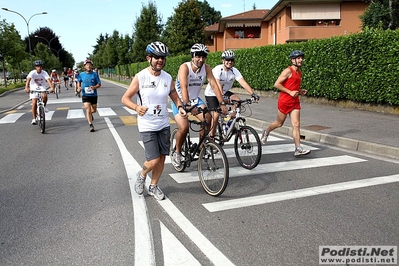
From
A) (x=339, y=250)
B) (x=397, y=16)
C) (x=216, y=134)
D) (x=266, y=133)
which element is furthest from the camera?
(x=397, y=16)

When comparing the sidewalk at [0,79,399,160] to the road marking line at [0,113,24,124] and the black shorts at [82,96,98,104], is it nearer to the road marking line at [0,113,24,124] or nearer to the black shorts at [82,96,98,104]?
the black shorts at [82,96,98,104]

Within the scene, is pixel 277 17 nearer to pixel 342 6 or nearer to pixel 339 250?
pixel 342 6

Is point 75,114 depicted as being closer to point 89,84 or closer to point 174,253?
point 89,84

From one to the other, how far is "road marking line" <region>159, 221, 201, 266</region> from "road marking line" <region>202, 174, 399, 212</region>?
85cm

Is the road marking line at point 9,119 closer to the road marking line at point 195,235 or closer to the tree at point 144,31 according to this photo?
the road marking line at point 195,235

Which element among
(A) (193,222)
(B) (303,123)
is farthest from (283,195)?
(B) (303,123)

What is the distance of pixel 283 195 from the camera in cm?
479

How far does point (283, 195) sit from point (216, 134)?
202cm

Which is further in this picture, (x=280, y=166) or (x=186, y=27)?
(x=186, y=27)

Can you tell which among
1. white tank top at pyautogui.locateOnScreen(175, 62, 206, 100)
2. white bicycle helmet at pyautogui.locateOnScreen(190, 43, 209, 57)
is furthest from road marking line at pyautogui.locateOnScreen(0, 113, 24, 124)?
white bicycle helmet at pyautogui.locateOnScreen(190, 43, 209, 57)

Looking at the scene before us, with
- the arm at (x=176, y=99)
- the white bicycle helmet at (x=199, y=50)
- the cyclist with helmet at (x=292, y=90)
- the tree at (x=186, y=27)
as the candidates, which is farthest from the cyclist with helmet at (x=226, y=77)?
the tree at (x=186, y=27)

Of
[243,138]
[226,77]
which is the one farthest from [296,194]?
[226,77]

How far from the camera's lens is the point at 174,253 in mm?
3275

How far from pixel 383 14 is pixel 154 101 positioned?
27.6 meters
